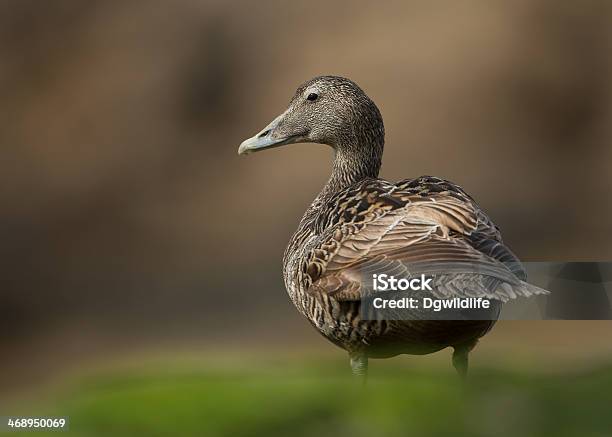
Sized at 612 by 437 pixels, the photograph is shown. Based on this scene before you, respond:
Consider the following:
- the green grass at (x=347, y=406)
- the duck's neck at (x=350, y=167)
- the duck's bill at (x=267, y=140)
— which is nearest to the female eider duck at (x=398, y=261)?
the duck's neck at (x=350, y=167)

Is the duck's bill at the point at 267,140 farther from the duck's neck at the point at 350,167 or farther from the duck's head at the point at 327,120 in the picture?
the duck's neck at the point at 350,167

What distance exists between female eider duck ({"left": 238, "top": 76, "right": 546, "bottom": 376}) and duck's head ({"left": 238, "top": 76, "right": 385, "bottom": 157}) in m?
0.58

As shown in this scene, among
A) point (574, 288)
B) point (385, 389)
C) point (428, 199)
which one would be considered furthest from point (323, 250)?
point (385, 389)

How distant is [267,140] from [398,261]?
1.92 m

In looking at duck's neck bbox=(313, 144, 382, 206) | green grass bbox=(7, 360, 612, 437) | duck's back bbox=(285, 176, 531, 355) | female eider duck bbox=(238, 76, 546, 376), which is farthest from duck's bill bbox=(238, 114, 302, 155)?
green grass bbox=(7, 360, 612, 437)

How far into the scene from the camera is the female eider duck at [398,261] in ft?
10.9

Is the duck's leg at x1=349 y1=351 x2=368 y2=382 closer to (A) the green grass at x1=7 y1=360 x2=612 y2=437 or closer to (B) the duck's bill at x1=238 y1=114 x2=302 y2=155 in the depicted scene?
(B) the duck's bill at x1=238 y1=114 x2=302 y2=155

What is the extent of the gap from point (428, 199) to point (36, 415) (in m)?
2.32

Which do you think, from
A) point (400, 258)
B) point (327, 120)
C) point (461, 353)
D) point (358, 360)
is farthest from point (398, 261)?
point (327, 120)

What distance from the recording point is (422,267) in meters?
3.40

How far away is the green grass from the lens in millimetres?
1360

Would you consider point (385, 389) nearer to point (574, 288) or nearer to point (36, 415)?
point (36, 415)

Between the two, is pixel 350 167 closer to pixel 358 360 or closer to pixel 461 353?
pixel 358 360

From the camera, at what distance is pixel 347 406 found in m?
1.50
